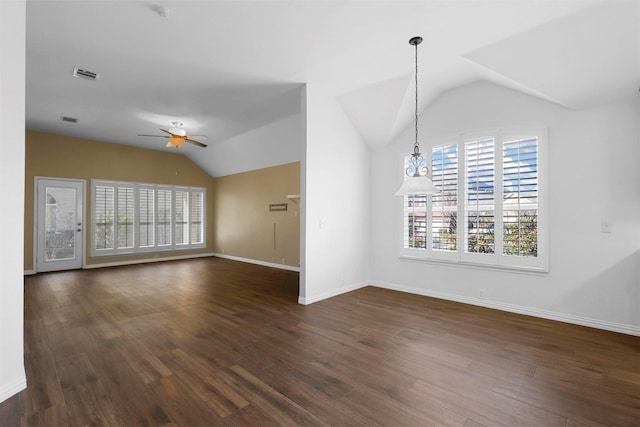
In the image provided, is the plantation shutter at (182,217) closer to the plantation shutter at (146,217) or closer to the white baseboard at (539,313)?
the plantation shutter at (146,217)

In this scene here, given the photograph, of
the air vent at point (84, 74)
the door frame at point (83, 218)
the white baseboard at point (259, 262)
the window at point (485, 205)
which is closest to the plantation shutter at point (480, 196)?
the window at point (485, 205)

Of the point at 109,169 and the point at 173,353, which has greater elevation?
the point at 109,169

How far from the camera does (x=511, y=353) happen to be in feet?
9.32

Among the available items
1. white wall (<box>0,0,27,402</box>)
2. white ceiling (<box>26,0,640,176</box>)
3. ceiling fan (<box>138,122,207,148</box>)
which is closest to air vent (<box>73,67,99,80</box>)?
white ceiling (<box>26,0,640,176</box>)

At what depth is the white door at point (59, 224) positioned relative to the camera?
685 centimetres

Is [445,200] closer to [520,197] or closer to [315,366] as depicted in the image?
[520,197]

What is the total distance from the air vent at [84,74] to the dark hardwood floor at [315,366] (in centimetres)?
321

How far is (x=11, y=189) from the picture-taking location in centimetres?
213

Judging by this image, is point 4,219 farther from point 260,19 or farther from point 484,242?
point 484,242

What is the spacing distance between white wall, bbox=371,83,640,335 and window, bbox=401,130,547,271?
0.50 ft

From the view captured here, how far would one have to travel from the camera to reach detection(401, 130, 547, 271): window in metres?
3.90

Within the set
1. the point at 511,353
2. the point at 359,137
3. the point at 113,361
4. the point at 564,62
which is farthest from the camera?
the point at 359,137

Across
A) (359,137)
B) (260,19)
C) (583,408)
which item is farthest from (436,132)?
(583,408)

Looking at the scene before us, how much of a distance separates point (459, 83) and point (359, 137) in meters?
1.74
